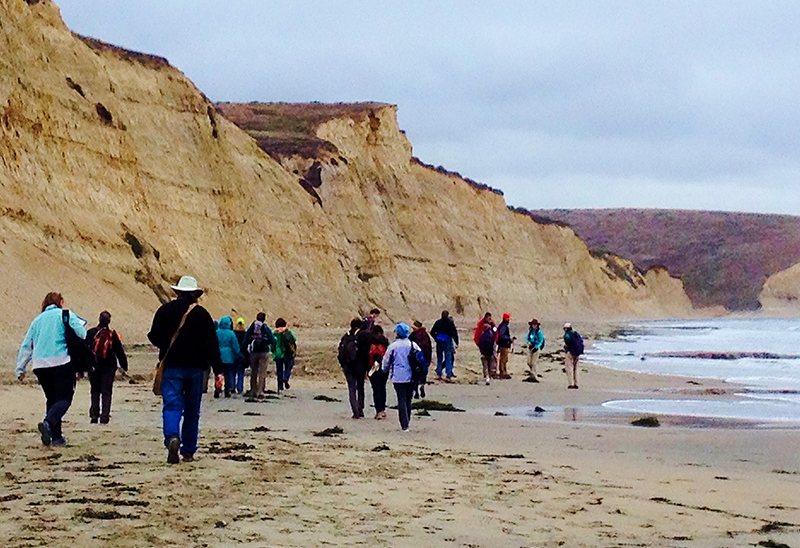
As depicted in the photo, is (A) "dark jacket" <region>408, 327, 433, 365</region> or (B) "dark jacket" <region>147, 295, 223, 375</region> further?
(A) "dark jacket" <region>408, 327, 433, 365</region>

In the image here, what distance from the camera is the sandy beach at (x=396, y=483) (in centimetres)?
620

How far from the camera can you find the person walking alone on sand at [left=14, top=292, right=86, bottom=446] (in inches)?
372

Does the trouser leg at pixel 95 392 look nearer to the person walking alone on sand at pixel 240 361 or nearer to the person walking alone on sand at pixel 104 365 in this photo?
the person walking alone on sand at pixel 104 365

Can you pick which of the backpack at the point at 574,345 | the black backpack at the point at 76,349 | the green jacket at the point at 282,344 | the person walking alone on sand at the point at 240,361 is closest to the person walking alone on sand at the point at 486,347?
the backpack at the point at 574,345

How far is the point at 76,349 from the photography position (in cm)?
955

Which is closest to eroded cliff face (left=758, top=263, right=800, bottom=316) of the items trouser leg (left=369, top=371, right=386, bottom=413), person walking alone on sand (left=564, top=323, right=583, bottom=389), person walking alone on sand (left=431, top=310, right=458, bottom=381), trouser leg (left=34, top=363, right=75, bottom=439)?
person walking alone on sand (left=564, top=323, right=583, bottom=389)

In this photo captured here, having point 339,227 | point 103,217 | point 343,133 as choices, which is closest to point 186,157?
point 103,217

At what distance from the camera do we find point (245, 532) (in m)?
6.02

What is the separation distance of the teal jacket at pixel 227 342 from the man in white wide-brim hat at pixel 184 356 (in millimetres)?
6922

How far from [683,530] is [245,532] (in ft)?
8.69

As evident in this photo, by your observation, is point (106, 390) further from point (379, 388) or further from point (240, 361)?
point (240, 361)

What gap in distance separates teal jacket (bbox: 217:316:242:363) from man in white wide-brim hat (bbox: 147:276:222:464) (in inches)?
273

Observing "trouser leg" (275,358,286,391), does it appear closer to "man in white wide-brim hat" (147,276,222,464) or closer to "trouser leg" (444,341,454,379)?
"trouser leg" (444,341,454,379)

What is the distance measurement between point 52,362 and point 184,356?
1481 millimetres
